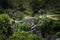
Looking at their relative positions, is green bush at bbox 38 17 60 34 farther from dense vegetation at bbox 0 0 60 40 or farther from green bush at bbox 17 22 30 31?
green bush at bbox 17 22 30 31

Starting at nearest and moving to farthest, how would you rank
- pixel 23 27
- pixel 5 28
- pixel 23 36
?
pixel 23 36, pixel 5 28, pixel 23 27

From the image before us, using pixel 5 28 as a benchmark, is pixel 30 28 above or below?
below

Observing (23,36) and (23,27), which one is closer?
(23,36)

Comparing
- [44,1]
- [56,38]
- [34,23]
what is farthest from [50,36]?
[44,1]

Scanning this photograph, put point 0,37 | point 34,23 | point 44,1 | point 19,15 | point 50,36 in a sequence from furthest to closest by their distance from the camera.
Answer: point 44,1 < point 19,15 < point 34,23 < point 50,36 < point 0,37

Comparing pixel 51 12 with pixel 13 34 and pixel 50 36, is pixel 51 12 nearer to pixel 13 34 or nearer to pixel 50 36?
pixel 50 36

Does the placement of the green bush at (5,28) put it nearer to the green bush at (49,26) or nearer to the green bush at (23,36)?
the green bush at (23,36)

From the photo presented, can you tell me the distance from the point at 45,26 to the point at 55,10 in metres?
4.16

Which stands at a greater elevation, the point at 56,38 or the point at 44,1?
the point at 44,1

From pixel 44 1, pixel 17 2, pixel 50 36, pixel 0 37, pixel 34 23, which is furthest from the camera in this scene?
pixel 17 2

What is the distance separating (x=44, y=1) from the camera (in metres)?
18.7

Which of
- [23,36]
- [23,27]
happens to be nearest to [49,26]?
[23,27]

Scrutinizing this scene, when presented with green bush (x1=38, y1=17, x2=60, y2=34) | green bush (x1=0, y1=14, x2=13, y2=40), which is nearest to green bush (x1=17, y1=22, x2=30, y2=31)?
green bush (x1=0, y1=14, x2=13, y2=40)

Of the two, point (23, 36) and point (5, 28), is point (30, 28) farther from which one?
point (5, 28)
